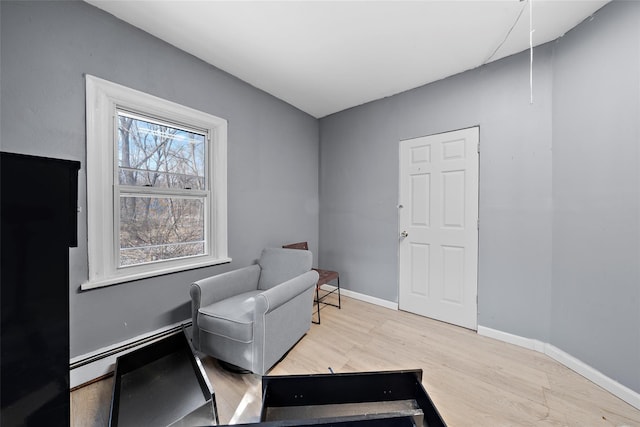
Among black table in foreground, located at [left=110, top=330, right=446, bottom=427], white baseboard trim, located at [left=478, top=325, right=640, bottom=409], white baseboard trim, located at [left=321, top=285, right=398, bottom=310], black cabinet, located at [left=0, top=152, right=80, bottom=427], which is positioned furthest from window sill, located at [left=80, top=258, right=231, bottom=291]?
white baseboard trim, located at [left=478, top=325, right=640, bottom=409]

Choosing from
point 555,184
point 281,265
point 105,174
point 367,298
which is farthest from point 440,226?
point 105,174

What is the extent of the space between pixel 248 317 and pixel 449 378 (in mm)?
1483

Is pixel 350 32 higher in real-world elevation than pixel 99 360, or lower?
higher

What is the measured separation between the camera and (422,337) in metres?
2.14

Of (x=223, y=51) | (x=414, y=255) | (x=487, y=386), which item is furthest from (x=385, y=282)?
(x=223, y=51)

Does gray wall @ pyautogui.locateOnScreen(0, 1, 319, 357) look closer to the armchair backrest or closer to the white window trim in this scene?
the white window trim

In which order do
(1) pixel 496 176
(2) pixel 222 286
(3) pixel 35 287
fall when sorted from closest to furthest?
(3) pixel 35 287, (2) pixel 222 286, (1) pixel 496 176

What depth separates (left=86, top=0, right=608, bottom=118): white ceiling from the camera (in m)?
1.58

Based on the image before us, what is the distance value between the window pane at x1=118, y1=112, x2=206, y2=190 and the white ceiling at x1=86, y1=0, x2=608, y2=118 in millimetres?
719

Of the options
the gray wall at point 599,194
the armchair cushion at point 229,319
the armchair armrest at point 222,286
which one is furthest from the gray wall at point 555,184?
the armchair cushion at point 229,319

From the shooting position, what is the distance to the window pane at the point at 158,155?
1.78 meters

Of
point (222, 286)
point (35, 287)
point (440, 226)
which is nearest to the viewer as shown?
point (35, 287)

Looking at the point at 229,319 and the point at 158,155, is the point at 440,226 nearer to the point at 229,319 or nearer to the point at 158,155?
the point at 229,319

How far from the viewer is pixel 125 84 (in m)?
1.70
